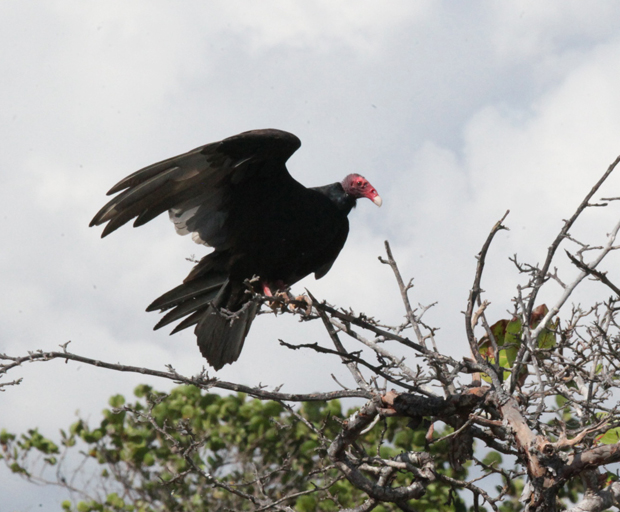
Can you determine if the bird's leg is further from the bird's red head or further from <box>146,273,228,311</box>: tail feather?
the bird's red head

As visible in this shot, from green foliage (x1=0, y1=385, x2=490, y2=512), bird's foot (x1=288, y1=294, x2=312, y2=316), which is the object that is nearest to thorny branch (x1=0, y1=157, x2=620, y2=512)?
bird's foot (x1=288, y1=294, x2=312, y2=316)

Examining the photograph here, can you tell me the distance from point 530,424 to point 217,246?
6.18ft

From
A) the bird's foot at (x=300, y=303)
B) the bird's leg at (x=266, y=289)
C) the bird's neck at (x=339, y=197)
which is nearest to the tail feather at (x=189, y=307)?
the bird's leg at (x=266, y=289)

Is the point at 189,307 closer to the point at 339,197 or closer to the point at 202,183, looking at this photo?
the point at 202,183

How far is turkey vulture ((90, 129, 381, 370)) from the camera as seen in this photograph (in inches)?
134

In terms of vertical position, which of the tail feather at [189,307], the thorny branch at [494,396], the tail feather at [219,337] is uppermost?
the tail feather at [189,307]

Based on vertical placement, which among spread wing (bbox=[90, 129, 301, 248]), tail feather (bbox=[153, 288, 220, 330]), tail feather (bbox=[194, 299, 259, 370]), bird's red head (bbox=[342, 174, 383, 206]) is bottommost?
tail feather (bbox=[194, 299, 259, 370])

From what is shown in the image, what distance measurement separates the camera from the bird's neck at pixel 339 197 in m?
3.97

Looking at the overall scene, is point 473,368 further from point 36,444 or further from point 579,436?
point 36,444

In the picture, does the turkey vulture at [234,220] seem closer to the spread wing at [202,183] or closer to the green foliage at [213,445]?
the spread wing at [202,183]

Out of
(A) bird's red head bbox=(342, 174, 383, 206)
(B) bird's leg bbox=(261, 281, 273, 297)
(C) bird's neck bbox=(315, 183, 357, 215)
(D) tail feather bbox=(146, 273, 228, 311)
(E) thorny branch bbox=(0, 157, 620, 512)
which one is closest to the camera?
(E) thorny branch bbox=(0, 157, 620, 512)

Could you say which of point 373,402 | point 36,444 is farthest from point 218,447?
point 373,402

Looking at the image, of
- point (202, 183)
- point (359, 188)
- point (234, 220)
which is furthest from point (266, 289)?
point (359, 188)

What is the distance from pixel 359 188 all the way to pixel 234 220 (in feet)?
2.74
